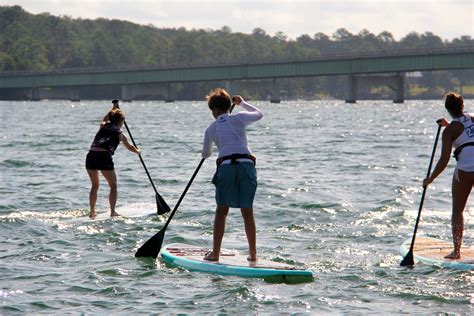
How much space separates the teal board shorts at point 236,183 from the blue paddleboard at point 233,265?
74cm

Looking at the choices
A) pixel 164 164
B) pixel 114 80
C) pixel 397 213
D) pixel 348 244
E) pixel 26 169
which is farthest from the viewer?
pixel 114 80

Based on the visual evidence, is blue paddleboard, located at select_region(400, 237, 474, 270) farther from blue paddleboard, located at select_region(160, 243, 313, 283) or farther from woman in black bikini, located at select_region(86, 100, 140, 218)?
woman in black bikini, located at select_region(86, 100, 140, 218)

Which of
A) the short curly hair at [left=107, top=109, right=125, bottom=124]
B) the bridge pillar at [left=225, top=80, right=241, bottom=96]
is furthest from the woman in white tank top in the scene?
the bridge pillar at [left=225, top=80, right=241, bottom=96]

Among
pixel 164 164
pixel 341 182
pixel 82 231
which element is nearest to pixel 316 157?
pixel 164 164

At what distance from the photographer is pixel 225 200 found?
1100 cm

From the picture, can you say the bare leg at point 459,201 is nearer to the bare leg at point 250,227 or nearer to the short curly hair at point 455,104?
the short curly hair at point 455,104

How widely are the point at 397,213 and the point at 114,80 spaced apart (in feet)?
404

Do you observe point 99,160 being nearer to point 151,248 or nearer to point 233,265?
point 151,248

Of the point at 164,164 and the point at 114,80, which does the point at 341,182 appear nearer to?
the point at 164,164

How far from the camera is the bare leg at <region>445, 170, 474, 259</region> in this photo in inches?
470

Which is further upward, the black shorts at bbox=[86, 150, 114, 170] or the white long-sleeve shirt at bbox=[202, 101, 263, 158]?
the white long-sleeve shirt at bbox=[202, 101, 263, 158]

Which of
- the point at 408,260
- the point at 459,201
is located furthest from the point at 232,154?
the point at 459,201

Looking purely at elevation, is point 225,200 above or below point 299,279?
above

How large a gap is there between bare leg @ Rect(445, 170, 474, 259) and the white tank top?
119 millimetres
